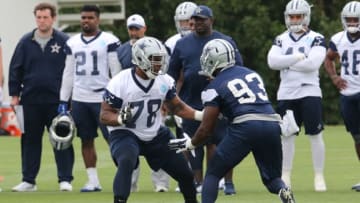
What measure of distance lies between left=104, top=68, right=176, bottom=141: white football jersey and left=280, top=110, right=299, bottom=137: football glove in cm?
245

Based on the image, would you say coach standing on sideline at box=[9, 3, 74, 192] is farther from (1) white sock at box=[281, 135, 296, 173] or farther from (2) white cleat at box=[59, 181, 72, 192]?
(1) white sock at box=[281, 135, 296, 173]

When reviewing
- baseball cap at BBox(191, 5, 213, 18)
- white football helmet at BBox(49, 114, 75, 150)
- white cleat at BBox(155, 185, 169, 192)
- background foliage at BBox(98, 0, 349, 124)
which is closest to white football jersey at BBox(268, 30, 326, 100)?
baseball cap at BBox(191, 5, 213, 18)

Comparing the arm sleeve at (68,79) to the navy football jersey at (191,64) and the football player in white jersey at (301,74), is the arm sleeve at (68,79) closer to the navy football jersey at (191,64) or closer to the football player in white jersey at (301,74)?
the navy football jersey at (191,64)

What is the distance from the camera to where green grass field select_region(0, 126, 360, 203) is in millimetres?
13312

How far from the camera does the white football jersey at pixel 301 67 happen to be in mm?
14000

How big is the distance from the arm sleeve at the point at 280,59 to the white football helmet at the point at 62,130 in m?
2.47

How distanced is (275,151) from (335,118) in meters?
25.4

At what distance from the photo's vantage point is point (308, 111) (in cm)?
1406

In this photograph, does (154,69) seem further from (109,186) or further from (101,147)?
(101,147)

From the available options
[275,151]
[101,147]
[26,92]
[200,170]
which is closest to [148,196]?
[200,170]

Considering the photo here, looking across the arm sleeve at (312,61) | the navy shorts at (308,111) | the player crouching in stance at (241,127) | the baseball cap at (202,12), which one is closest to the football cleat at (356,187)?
the navy shorts at (308,111)

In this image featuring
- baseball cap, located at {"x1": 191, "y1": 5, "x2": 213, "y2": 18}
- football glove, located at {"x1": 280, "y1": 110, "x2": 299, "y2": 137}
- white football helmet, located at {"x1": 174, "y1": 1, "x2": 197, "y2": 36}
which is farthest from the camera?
white football helmet, located at {"x1": 174, "y1": 1, "x2": 197, "y2": 36}

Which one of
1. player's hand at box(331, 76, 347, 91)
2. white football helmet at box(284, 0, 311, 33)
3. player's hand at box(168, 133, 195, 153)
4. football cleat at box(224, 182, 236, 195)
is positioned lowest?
football cleat at box(224, 182, 236, 195)

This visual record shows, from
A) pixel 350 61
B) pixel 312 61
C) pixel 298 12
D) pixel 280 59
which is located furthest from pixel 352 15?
pixel 280 59
